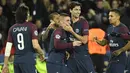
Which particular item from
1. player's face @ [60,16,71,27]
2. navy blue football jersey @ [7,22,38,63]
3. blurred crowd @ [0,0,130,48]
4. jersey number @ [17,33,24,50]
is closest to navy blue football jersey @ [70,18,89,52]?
player's face @ [60,16,71,27]

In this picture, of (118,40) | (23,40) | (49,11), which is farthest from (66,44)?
(49,11)

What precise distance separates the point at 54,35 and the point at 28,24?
87 centimetres

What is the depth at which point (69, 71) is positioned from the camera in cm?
1055

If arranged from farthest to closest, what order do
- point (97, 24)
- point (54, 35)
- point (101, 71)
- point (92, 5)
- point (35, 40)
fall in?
point (92, 5) < point (97, 24) < point (101, 71) < point (54, 35) < point (35, 40)

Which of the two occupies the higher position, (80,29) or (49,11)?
(49,11)

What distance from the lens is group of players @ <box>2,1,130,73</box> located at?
31.3 feet

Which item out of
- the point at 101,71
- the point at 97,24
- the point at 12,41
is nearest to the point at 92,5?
the point at 97,24

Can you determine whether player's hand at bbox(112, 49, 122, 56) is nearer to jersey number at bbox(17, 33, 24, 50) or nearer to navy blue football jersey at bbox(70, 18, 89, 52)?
navy blue football jersey at bbox(70, 18, 89, 52)

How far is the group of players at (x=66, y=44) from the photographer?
9.55 metres

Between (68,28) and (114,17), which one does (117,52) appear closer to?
(114,17)

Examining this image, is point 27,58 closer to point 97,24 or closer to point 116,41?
point 116,41

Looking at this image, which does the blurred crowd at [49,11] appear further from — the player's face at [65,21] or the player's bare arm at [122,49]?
the player's bare arm at [122,49]

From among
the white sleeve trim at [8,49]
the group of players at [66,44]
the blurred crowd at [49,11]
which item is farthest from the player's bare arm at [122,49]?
the blurred crowd at [49,11]

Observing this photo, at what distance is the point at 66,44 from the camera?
10.1 m
